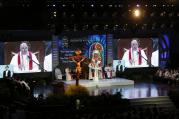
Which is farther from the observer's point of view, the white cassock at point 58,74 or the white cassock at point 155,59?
the white cassock at point 155,59

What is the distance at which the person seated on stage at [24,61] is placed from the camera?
29.5 meters

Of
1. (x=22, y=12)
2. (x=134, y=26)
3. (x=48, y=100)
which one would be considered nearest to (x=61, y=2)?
(x=22, y=12)

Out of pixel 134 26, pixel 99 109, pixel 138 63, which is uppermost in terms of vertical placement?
pixel 134 26

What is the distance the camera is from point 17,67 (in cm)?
2962

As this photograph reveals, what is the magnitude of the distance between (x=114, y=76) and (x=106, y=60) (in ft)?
5.14

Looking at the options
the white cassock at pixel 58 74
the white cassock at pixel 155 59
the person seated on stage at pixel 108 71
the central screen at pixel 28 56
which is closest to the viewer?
the central screen at pixel 28 56

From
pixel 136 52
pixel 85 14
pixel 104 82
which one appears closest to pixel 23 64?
pixel 104 82

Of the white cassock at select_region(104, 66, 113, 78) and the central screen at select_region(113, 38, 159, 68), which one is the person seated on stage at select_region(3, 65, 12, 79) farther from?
the central screen at select_region(113, 38, 159, 68)

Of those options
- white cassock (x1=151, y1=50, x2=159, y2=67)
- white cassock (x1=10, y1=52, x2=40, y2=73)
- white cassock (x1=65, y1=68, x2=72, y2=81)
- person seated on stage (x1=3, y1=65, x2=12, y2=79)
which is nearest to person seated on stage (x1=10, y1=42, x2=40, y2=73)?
white cassock (x1=10, y1=52, x2=40, y2=73)

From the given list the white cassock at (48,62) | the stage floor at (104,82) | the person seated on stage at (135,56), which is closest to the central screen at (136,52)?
the person seated on stage at (135,56)

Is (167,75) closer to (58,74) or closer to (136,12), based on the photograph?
(136,12)

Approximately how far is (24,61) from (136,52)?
23.8 ft

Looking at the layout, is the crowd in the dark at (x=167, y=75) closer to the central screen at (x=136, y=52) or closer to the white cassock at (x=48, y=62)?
the central screen at (x=136, y=52)

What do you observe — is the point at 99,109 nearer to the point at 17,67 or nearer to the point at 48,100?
the point at 48,100
